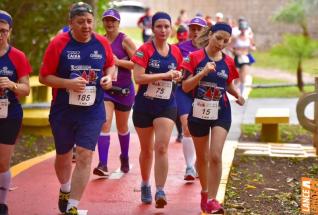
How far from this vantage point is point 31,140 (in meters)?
13.4

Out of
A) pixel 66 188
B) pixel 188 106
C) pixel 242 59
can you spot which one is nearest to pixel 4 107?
pixel 66 188

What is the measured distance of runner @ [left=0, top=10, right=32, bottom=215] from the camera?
23.8 ft

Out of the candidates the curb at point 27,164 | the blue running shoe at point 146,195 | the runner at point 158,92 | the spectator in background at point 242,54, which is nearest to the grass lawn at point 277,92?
the spectator in background at point 242,54

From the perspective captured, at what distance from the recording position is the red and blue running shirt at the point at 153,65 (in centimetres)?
787

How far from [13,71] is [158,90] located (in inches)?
59.8

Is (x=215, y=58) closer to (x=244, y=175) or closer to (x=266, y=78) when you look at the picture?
(x=244, y=175)

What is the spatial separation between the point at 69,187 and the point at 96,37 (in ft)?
5.15

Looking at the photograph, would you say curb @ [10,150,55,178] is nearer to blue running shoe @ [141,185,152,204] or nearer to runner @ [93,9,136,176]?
runner @ [93,9,136,176]

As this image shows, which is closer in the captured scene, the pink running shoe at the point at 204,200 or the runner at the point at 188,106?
the pink running shoe at the point at 204,200

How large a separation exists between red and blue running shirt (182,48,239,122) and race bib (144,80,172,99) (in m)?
0.43

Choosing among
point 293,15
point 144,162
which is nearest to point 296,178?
point 144,162

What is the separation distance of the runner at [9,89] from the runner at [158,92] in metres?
1.19

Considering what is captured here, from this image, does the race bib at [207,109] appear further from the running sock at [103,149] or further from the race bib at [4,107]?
the running sock at [103,149]

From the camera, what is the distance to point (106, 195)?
8703mm
